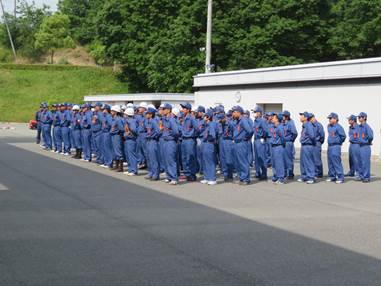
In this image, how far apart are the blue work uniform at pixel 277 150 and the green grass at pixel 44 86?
131 ft

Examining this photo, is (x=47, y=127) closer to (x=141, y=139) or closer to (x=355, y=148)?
(x=141, y=139)

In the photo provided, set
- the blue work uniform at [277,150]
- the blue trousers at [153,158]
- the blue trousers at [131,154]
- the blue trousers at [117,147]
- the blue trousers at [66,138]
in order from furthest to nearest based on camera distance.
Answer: the blue trousers at [66,138]
the blue trousers at [117,147]
the blue trousers at [131,154]
the blue work uniform at [277,150]
the blue trousers at [153,158]

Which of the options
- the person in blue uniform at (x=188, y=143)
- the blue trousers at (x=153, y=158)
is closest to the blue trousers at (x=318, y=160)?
the person in blue uniform at (x=188, y=143)

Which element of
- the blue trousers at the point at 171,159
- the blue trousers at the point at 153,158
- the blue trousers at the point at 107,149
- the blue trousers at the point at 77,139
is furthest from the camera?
the blue trousers at the point at 77,139

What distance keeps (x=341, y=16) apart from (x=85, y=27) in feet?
134

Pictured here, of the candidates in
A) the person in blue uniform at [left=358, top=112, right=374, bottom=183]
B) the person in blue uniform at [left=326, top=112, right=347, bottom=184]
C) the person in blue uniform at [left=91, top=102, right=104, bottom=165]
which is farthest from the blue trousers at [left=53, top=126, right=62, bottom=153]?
the person in blue uniform at [left=358, top=112, right=374, bottom=183]

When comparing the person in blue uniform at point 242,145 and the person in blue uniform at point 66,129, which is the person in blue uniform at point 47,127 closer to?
the person in blue uniform at point 66,129

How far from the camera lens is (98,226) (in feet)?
30.4

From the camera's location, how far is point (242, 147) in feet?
50.4

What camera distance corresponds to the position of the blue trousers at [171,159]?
585 inches

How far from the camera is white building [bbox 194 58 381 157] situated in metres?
23.2

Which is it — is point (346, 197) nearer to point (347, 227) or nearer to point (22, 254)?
point (347, 227)

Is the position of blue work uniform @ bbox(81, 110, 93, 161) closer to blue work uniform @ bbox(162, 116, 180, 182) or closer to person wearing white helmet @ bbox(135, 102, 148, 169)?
person wearing white helmet @ bbox(135, 102, 148, 169)

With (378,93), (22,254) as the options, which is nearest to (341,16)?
(378,93)
